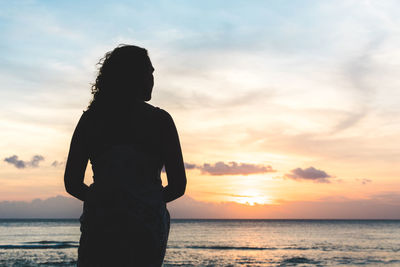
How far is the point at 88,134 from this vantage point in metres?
1.58

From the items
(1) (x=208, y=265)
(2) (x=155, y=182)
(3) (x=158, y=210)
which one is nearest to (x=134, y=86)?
(2) (x=155, y=182)

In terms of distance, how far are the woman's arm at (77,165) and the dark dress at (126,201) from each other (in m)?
0.05

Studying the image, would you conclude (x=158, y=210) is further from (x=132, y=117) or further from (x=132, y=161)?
(x=132, y=117)

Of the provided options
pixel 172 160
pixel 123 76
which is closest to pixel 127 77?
pixel 123 76

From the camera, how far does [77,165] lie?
63.4 inches

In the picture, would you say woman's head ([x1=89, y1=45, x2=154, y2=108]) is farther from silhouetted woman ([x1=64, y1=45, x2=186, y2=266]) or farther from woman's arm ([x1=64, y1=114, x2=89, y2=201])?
woman's arm ([x1=64, y1=114, x2=89, y2=201])

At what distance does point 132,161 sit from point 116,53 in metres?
0.47

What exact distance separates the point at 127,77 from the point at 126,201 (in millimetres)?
507

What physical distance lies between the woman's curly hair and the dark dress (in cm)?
14

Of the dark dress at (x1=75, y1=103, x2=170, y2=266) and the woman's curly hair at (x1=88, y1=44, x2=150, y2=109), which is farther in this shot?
the woman's curly hair at (x1=88, y1=44, x2=150, y2=109)

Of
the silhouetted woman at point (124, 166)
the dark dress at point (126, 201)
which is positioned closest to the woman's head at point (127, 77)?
the silhouetted woman at point (124, 166)

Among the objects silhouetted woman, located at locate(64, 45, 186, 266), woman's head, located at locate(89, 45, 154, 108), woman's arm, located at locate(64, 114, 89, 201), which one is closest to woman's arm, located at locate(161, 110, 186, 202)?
silhouetted woman, located at locate(64, 45, 186, 266)

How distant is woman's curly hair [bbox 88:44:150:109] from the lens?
1648 millimetres

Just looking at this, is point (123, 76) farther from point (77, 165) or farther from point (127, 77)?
point (77, 165)
